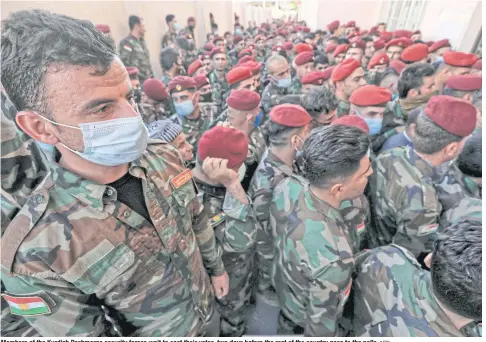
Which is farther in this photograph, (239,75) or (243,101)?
(239,75)

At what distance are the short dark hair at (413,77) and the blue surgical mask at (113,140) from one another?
337cm

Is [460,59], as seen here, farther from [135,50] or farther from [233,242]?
[135,50]

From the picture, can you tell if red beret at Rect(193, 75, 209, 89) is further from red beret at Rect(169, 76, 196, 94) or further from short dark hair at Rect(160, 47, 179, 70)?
short dark hair at Rect(160, 47, 179, 70)

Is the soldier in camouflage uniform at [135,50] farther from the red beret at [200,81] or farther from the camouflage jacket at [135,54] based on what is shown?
the red beret at [200,81]

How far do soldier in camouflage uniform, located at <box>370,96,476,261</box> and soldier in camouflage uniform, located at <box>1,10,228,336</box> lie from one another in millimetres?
1508

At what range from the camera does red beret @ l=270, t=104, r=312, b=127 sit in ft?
6.50

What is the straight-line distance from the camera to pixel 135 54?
620cm

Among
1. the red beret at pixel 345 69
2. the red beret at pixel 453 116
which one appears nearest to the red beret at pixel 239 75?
the red beret at pixel 345 69

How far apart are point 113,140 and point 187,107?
228 centimetres

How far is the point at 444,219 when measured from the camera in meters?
1.78

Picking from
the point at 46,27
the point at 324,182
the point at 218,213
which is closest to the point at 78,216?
the point at 46,27

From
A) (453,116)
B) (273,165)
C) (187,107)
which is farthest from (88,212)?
(187,107)

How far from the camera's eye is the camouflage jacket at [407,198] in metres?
1.74

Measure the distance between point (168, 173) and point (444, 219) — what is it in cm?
190
